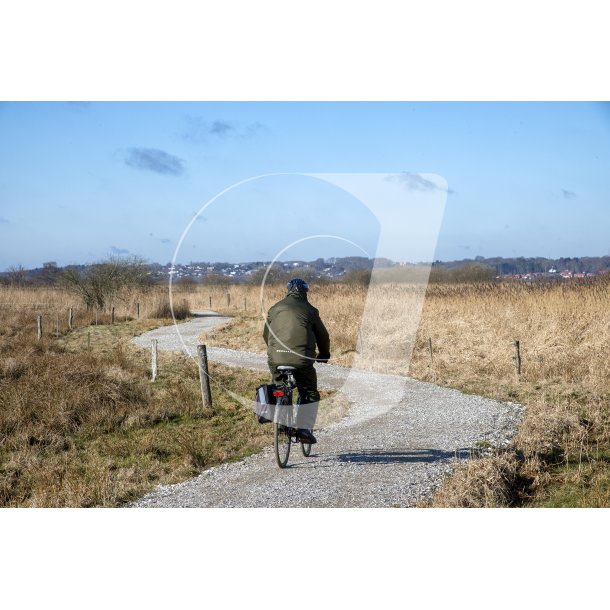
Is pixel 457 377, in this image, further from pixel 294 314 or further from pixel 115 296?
pixel 115 296

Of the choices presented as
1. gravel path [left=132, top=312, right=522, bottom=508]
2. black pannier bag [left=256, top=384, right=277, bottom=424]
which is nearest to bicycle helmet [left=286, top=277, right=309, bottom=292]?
black pannier bag [left=256, top=384, right=277, bottom=424]

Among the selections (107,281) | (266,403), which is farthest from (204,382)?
(107,281)

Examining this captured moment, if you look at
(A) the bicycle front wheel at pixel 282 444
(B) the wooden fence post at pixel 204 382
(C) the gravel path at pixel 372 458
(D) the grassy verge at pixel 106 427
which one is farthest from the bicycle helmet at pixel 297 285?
(B) the wooden fence post at pixel 204 382

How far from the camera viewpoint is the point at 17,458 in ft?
26.7

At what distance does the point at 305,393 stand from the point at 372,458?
1.41 m

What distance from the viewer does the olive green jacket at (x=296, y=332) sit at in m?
6.63

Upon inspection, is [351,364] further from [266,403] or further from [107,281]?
[107,281]

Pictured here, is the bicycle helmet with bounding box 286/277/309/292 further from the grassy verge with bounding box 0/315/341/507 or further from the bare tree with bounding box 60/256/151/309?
the bare tree with bounding box 60/256/151/309

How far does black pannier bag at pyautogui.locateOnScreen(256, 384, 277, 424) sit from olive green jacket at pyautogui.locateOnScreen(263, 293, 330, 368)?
30 cm

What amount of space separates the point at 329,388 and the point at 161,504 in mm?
6111

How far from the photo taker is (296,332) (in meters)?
6.64

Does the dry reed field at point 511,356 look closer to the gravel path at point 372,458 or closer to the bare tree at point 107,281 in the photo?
the gravel path at point 372,458

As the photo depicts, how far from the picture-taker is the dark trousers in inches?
269
